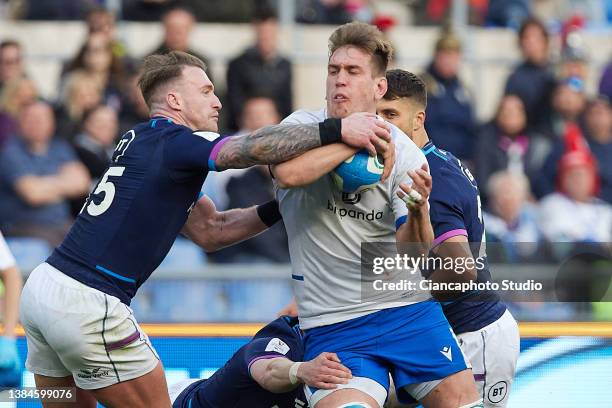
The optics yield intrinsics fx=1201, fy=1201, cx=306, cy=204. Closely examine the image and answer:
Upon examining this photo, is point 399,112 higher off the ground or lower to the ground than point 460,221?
higher

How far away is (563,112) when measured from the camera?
43.1 feet

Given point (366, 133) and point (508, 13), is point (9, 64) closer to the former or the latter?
point (508, 13)

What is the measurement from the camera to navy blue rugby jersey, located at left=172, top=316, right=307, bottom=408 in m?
6.66

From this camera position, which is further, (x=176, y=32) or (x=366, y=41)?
(x=176, y=32)

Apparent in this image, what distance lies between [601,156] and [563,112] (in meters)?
0.68

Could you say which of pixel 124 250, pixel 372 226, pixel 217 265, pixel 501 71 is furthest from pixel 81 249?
pixel 501 71

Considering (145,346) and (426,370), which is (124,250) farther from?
(426,370)

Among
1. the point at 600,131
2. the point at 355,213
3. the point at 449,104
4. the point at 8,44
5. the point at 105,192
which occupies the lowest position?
the point at 600,131

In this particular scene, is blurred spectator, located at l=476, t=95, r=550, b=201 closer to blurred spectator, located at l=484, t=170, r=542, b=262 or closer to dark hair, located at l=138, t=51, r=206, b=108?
blurred spectator, located at l=484, t=170, r=542, b=262

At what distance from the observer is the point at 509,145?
12.5m

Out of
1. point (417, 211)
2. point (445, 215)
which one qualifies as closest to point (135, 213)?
point (417, 211)

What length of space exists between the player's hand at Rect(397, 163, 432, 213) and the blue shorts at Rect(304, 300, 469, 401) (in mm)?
766

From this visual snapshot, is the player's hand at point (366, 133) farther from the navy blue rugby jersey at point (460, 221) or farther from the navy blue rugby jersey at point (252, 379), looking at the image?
the navy blue rugby jersey at point (252, 379)

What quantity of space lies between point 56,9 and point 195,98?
24.8ft
